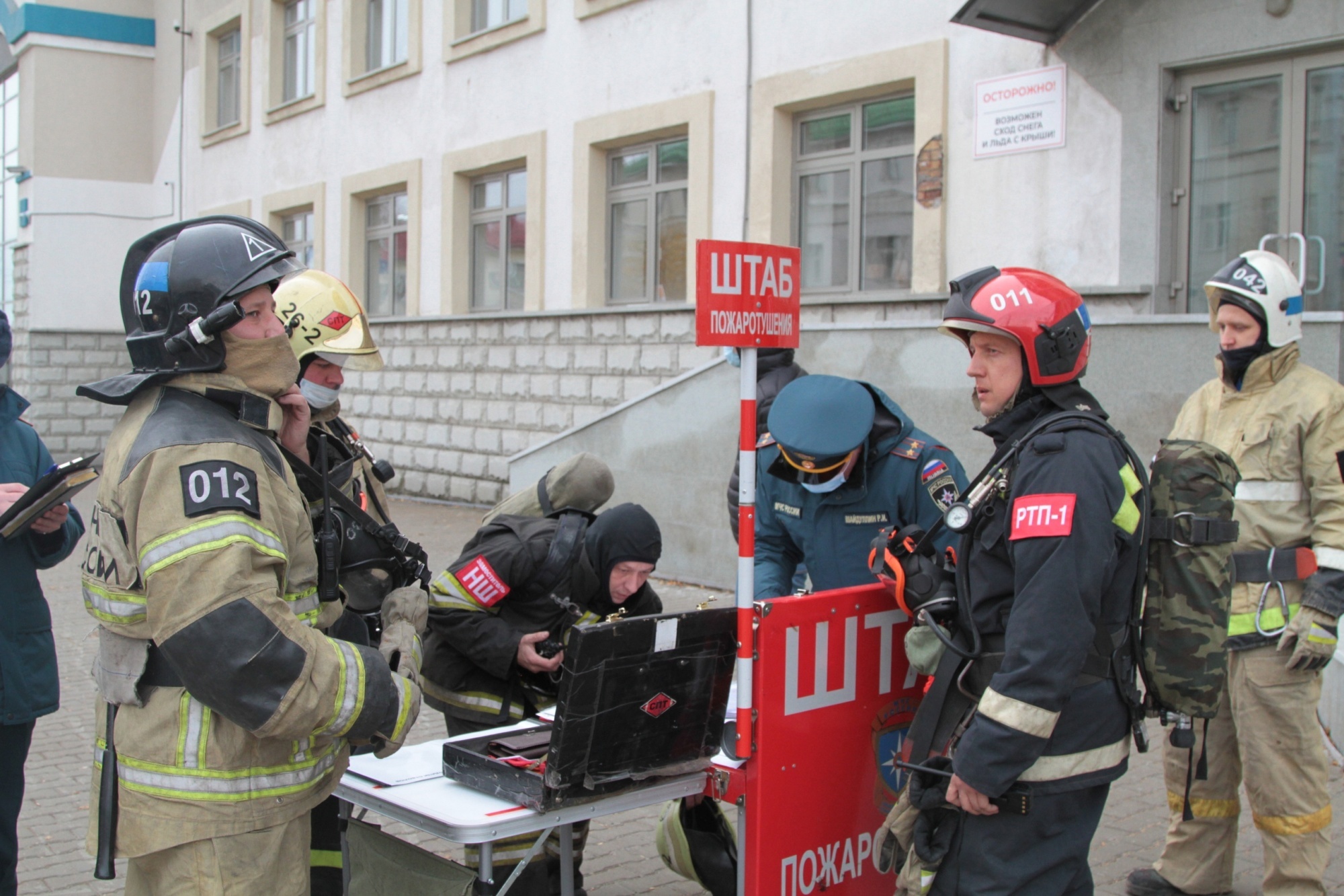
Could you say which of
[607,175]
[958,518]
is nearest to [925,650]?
[958,518]

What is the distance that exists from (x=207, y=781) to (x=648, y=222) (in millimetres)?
10132

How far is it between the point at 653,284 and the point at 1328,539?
8724 millimetres

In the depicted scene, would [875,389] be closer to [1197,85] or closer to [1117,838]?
[1117,838]

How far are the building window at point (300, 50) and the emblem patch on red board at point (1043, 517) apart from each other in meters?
16.4

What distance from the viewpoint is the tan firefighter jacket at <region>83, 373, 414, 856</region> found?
2107 millimetres

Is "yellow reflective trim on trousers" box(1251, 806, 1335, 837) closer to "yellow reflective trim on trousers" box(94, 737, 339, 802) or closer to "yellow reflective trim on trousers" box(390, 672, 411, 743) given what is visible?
"yellow reflective trim on trousers" box(390, 672, 411, 743)

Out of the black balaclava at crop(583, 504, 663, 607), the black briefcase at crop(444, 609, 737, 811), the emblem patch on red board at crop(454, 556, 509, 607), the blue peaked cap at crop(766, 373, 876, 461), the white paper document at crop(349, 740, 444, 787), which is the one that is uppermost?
the blue peaked cap at crop(766, 373, 876, 461)

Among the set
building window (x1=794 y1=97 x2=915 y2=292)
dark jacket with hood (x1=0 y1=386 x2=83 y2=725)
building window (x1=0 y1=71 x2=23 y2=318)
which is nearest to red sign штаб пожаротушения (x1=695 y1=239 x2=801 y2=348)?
dark jacket with hood (x1=0 y1=386 x2=83 y2=725)

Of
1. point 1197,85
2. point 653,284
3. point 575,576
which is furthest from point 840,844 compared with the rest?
point 653,284

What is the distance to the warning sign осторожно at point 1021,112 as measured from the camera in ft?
26.4

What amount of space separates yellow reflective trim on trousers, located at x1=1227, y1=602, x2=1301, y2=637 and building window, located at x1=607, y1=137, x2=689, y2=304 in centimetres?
801

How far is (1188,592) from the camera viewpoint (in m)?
2.82

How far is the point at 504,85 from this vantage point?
13328mm

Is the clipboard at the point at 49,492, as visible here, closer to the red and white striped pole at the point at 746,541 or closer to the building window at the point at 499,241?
the red and white striped pole at the point at 746,541
